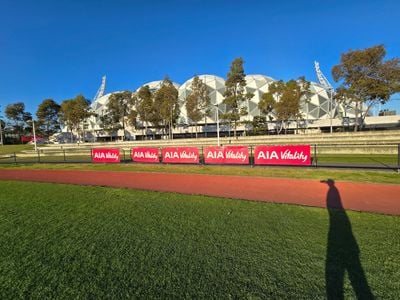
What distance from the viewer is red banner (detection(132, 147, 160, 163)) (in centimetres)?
1906

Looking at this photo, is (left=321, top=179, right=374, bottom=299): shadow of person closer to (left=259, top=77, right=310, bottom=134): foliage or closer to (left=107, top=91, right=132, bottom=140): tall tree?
(left=259, top=77, right=310, bottom=134): foliage

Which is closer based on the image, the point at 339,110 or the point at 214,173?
the point at 214,173

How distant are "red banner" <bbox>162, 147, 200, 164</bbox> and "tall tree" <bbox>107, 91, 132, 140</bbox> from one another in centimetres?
4213

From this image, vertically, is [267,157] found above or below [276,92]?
below

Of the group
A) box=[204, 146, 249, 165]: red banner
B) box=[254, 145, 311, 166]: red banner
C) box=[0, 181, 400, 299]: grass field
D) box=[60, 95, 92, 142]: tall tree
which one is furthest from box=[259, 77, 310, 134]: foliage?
box=[60, 95, 92, 142]: tall tree

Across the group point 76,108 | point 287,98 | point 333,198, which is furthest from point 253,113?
point 333,198

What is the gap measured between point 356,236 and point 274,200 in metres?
3.09

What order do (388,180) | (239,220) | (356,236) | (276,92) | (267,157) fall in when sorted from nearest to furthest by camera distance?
(356,236), (239,220), (388,180), (267,157), (276,92)

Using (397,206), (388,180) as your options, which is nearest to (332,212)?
(397,206)

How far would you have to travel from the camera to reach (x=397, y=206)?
256 inches

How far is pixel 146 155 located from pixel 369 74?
29.8 metres

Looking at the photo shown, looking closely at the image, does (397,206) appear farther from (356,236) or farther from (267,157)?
(267,157)

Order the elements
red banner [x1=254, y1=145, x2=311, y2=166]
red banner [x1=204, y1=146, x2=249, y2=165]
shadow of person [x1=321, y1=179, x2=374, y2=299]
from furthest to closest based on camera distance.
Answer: red banner [x1=204, y1=146, x2=249, y2=165], red banner [x1=254, y1=145, x2=311, y2=166], shadow of person [x1=321, y1=179, x2=374, y2=299]

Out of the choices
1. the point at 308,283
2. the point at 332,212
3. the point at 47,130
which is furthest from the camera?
the point at 47,130
